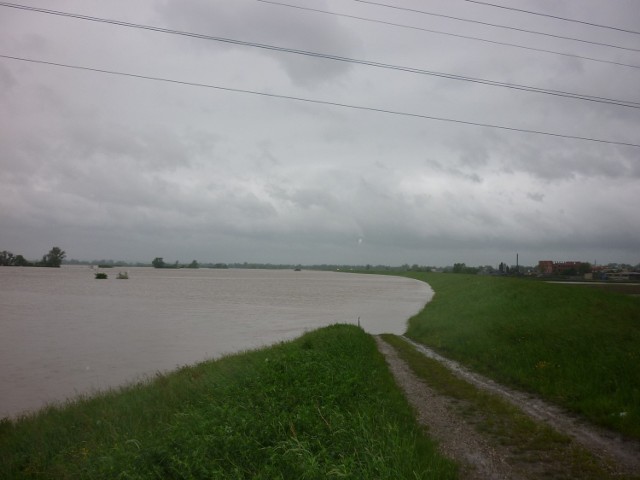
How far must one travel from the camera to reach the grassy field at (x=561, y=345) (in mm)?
10844

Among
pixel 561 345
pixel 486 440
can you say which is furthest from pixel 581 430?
pixel 561 345

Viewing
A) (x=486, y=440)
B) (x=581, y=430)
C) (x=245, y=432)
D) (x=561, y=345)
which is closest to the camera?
(x=245, y=432)

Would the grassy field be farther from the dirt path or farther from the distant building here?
the distant building

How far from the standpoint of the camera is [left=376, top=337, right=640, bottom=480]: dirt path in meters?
7.23

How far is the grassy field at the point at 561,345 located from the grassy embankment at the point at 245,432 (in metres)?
4.59

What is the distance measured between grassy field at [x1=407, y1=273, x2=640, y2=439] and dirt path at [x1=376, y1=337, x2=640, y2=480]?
646mm

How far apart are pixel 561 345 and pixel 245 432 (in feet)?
43.4

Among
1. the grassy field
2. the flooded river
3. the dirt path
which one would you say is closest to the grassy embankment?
the dirt path

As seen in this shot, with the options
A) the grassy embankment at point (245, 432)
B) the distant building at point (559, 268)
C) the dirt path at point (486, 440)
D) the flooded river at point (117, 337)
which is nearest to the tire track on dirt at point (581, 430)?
the dirt path at point (486, 440)

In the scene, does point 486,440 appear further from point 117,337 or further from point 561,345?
point 117,337

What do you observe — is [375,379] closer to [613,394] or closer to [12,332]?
[613,394]

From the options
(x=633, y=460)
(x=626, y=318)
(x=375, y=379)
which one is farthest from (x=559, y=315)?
(x=633, y=460)

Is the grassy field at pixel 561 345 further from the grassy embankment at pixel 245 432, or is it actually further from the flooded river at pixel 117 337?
the flooded river at pixel 117 337

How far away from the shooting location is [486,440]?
8422 mm
